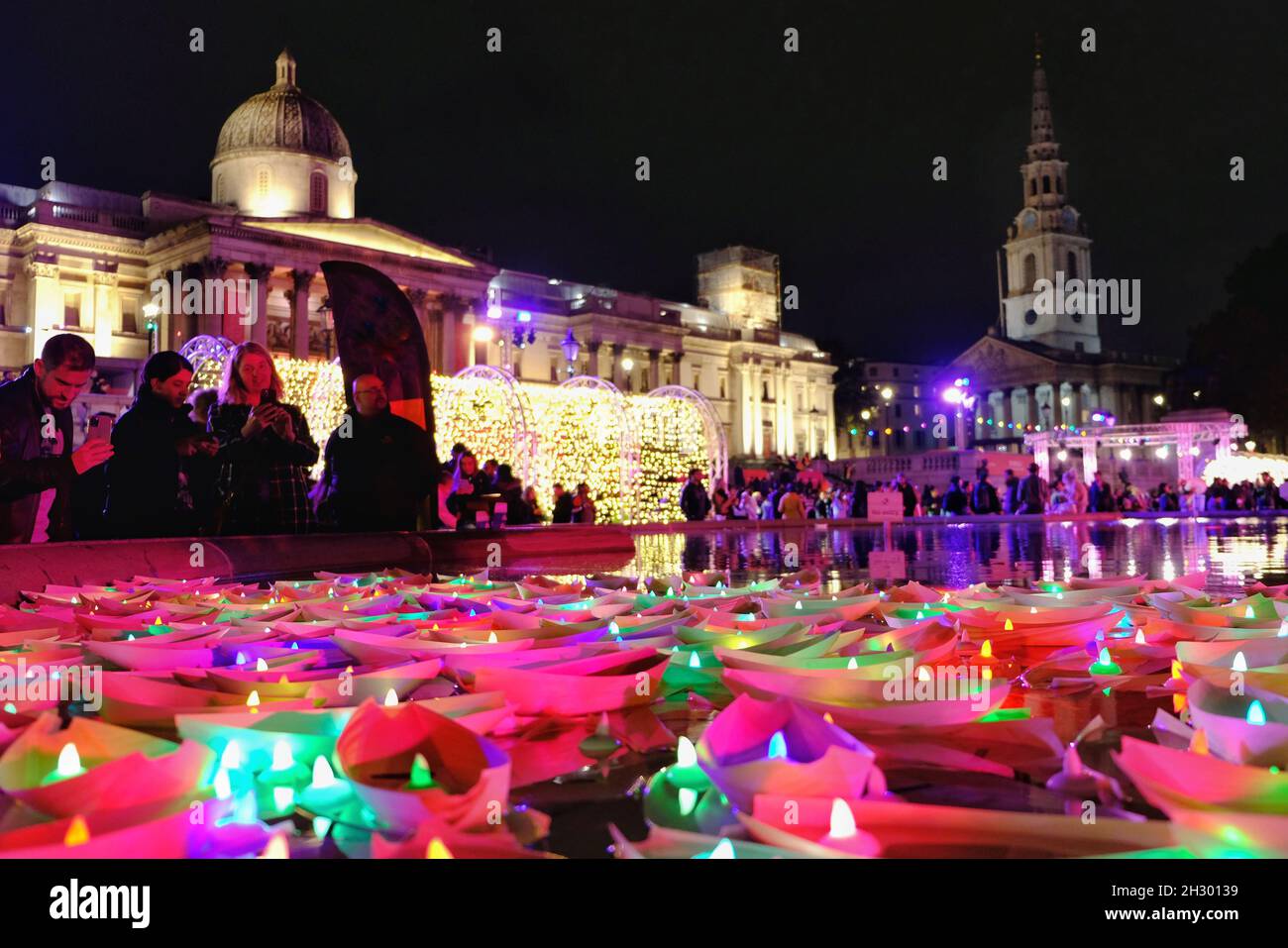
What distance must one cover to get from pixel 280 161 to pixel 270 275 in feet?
23.0

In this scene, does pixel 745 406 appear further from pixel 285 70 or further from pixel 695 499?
pixel 695 499

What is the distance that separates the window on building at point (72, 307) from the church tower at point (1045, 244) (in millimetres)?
Answer: 72870

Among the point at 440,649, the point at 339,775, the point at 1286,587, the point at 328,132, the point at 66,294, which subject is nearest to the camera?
the point at 339,775

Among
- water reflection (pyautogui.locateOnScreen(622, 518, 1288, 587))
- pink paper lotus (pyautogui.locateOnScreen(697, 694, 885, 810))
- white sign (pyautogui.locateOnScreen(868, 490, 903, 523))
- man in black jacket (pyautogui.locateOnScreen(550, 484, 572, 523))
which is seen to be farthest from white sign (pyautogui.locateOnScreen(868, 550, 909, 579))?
man in black jacket (pyautogui.locateOnScreen(550, 484, 572, 523))

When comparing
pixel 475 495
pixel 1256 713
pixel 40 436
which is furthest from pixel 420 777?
pixel 475 495

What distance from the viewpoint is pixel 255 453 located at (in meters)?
7.34

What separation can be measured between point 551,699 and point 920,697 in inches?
26.1

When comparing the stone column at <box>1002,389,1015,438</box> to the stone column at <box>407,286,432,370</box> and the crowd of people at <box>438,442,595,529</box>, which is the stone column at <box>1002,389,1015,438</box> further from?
the crowd of people at <box>438,442,595,529</box>

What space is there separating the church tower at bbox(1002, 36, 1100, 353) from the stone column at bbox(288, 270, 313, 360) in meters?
66.1

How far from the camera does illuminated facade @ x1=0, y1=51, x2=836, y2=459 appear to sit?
39406 mm

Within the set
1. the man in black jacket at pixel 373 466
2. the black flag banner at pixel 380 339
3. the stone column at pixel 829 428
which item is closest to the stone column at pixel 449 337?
the stone column at pixel 829 428
